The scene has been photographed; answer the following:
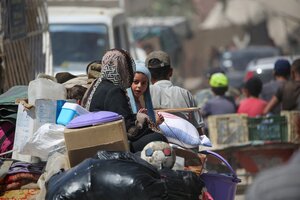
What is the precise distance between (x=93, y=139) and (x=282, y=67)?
6.77 metres

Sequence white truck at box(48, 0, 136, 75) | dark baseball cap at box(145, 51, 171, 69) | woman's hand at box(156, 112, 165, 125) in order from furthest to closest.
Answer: white truck at box(48, 0, 136, 75)
dark baseball cap at box(145, 51, 171, 69)
woman's hand at box(156, 112, 165, 125)

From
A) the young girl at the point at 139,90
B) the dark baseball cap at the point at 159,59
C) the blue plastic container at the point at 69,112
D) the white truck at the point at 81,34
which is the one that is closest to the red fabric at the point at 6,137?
the blue plastic container at the point at 69,112

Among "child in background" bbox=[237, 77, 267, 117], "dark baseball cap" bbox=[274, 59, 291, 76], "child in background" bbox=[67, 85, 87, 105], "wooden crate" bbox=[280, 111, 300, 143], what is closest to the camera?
"child in background" bbox=[67, 85, 87, 105]

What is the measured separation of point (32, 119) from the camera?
7.05m

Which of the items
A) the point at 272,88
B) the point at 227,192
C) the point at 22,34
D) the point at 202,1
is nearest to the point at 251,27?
the point at 202,1

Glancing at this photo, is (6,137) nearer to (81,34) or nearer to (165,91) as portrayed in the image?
(165,91)

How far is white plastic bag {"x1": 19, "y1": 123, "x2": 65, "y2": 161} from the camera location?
6617 mm

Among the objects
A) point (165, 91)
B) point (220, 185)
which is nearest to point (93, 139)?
point (220, 185)

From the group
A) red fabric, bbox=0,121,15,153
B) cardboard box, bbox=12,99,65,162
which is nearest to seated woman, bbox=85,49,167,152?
cardboard box, bbox=12,99,65,162

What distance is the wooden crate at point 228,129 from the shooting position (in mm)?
11898

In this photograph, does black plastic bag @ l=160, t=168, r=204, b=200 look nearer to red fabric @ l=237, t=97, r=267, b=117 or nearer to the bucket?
the bucket

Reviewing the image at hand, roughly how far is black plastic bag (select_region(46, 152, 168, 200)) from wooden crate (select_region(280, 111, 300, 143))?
610 centimetres

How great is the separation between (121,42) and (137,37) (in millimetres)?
13923

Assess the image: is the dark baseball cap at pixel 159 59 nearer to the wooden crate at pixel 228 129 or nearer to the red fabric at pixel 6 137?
the red fabric at pixel 6 137
